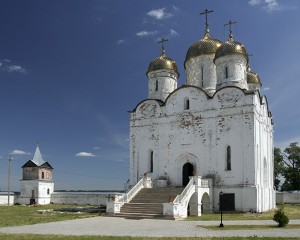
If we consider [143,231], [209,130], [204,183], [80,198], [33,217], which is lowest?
[80,198]

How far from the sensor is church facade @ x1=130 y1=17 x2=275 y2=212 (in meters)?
26.9

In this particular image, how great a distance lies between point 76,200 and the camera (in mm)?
42438

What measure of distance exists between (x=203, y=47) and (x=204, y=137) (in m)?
8.61

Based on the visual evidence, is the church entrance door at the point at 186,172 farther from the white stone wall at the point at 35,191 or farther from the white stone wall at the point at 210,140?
the white stone wall at the point at 35,191

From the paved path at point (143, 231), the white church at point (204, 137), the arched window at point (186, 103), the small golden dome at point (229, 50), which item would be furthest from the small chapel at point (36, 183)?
the paved path at point (143, 231)

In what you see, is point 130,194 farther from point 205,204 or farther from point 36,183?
point 36,183

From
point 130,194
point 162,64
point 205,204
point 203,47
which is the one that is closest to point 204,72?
point 203,47

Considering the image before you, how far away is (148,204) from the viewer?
23.9 meters

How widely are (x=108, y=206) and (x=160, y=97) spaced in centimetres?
1242

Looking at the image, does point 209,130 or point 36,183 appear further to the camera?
point 36,183

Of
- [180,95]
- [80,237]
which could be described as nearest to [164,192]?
[180,95]

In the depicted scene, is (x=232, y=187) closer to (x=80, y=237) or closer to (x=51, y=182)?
(x=80, y=237)

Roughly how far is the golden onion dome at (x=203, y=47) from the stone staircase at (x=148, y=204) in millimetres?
12669

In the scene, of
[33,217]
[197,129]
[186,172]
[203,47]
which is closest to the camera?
[33,217]
